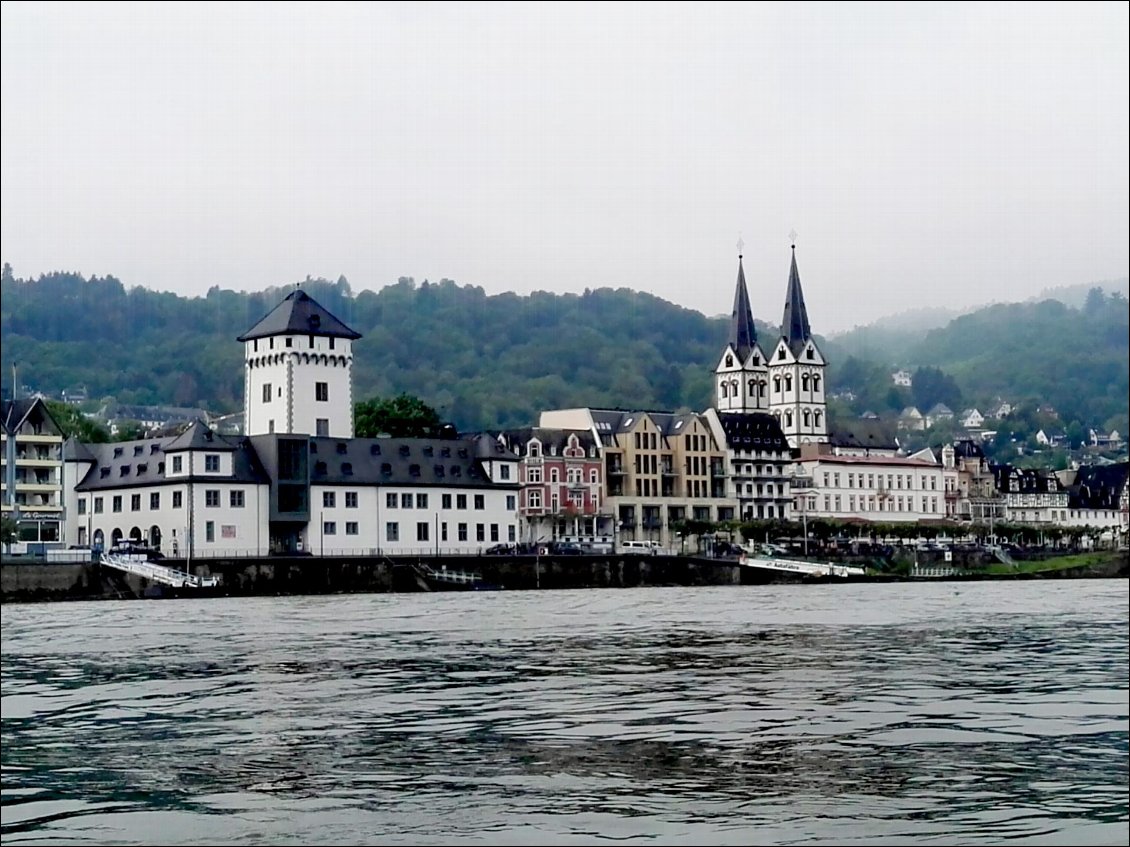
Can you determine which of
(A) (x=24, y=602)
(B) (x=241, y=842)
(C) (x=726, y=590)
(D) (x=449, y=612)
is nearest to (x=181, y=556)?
(A) (x=24, y=602)

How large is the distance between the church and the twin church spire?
238 feet

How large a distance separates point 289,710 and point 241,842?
11.4 m

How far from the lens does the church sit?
103 m

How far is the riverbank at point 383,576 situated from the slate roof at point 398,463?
12.1 metres

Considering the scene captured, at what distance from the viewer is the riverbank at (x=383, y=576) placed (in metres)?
83.8

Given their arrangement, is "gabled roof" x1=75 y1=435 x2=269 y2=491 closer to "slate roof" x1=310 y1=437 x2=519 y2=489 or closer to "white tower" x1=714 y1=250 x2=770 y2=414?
"slate roof" x1=310 y1=437 x2=519 y2=489

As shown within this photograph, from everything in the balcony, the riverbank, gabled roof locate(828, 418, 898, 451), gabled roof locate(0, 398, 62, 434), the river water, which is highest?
gabled roof locate(828, 418, 898, 451)

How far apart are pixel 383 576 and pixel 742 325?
10367 centimetres

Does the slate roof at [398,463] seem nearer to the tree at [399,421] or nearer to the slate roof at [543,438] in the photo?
the slate roof at [543,438]

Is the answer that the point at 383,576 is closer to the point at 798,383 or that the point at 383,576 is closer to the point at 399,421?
the point at 399,421

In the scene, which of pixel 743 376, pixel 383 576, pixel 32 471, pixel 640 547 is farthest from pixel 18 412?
pixel 743 376

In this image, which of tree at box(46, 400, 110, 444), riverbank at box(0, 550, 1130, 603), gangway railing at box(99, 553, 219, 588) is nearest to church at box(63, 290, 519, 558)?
riverbank at box(0, 550, 1130, 603)

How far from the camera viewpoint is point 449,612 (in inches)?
2542

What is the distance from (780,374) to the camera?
18800 cm
